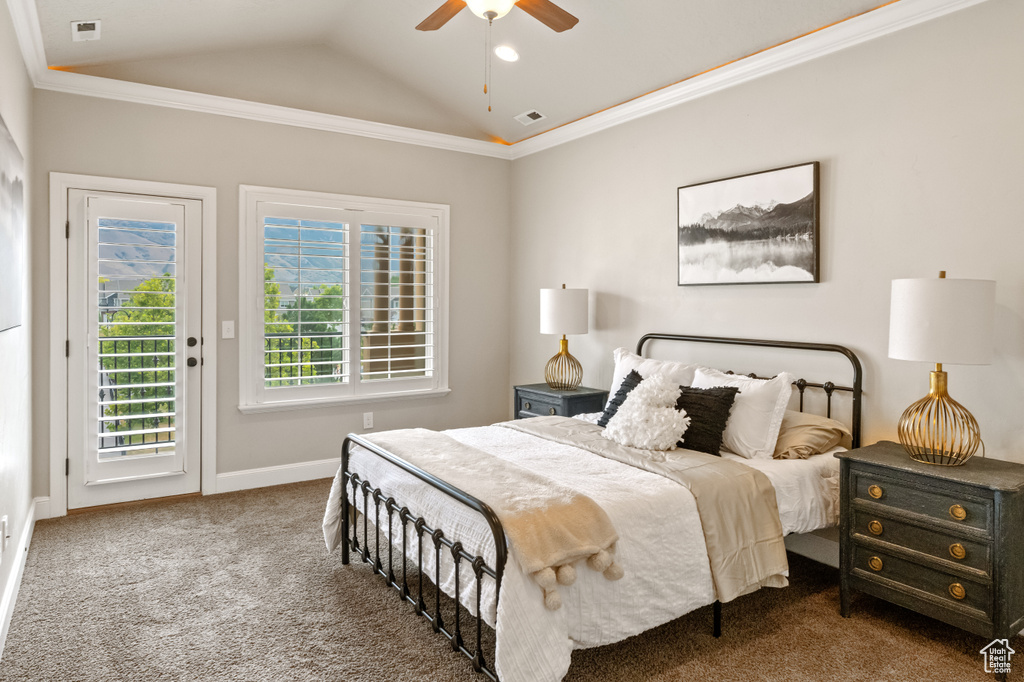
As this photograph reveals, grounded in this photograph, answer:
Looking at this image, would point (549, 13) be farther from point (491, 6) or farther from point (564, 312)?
point (564, 312)

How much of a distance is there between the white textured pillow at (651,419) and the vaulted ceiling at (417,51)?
1997mm

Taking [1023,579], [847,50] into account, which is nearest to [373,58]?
[847,50]

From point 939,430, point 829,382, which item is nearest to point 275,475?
point 829,382

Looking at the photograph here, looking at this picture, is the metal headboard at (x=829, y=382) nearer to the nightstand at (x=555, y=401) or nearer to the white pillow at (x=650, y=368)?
the white pillow at (x=650, y=368)

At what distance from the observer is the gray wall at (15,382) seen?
2.76 metres

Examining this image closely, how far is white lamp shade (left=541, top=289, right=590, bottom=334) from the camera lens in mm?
4758

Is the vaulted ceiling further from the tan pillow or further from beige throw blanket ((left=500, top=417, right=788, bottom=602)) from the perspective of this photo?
beige throw blanket ((left=500, top=417, right=788, bottom=602))

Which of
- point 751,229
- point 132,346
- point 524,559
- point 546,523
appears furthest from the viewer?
point 132,346

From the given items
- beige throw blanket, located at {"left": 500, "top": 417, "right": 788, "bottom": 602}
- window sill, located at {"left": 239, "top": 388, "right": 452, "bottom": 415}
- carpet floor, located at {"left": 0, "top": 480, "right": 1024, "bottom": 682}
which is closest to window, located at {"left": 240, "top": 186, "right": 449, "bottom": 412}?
window sill, located at {"left": 239, "top": 388, "right": 452, "bottom": 415}

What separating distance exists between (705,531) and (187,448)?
11.8 feet

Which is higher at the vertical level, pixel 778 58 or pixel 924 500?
pixel 778 58

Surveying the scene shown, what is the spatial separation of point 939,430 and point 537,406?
264cm

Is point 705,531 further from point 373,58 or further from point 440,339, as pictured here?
point 373,58

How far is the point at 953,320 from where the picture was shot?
2.54 m
